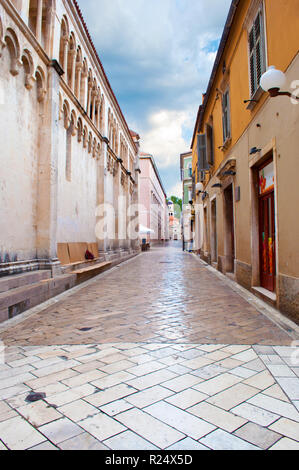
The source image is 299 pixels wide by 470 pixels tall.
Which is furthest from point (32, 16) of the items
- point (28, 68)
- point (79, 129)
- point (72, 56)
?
point (79, 129)

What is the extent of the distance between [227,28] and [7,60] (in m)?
6.09

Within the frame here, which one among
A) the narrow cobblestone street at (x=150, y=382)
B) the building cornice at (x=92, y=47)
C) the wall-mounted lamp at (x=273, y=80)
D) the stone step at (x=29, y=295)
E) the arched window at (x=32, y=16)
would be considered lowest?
the narrow cobblestone street at (x=150, y=382)

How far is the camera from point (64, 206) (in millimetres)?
9570

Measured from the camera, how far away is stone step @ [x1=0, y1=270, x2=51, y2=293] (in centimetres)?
551

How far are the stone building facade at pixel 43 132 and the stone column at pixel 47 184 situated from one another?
23 mm

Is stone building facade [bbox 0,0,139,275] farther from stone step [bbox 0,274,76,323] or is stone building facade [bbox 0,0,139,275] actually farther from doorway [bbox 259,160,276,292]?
doorway [bbox 259,160,276,292]

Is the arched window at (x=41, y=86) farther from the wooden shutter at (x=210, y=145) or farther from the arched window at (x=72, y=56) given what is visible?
the wooden shutter at (x=210, y=145)

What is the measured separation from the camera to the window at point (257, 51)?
251 inches

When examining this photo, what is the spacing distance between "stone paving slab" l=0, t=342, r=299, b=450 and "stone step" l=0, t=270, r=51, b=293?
2.46 meters

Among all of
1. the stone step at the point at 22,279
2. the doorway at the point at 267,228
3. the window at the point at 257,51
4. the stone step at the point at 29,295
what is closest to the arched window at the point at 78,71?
the window at the point at 257,51

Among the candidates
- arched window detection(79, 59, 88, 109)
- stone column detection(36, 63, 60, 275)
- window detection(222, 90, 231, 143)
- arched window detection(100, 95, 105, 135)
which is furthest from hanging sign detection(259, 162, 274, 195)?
arched window detection(100, 95, 105, 135)
